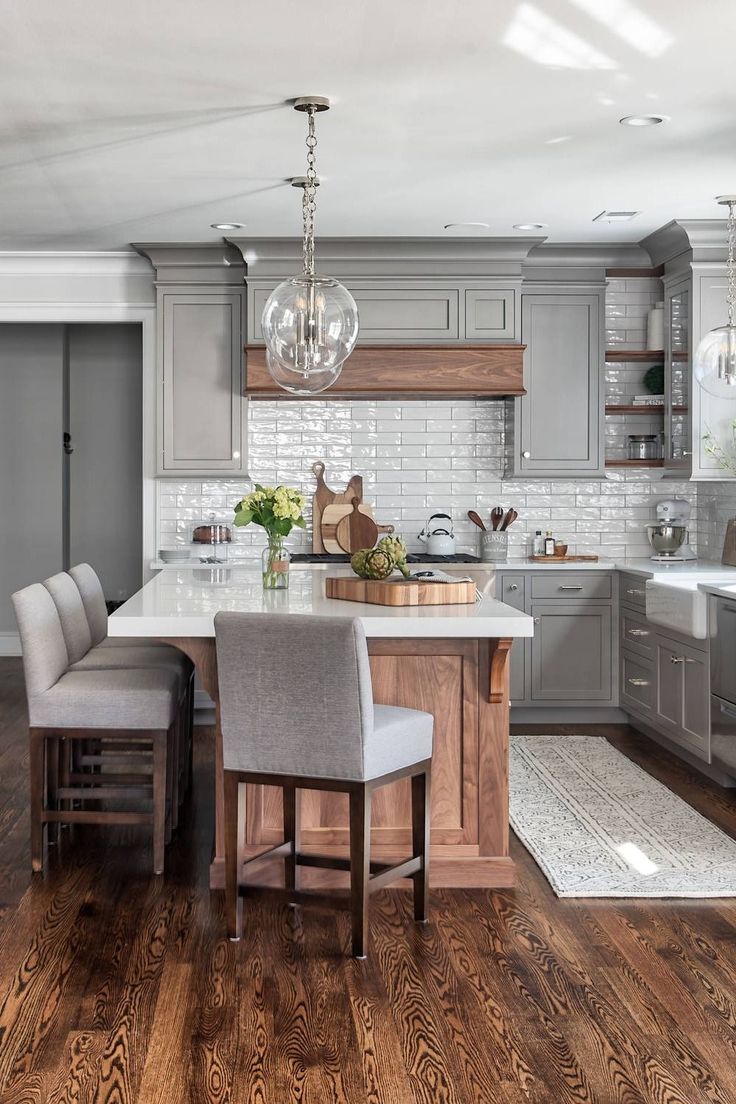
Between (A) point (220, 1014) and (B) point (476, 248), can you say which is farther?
(B) point (476, 248)

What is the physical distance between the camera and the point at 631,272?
6.45m

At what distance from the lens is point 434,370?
6.15 metres

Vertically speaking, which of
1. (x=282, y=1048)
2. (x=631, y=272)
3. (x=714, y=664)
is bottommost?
(x=282, y=1048)

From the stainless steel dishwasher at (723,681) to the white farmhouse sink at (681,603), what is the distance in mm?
68

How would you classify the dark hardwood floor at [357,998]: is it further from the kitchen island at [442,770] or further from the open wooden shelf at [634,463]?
the open wooden shelf at [634,463]

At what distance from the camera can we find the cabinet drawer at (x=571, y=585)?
20.2 ft

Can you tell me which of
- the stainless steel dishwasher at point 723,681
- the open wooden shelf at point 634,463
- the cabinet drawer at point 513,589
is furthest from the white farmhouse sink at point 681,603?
the open wooden shelf at point 634,463

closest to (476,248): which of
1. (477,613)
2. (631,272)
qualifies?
(631,272)

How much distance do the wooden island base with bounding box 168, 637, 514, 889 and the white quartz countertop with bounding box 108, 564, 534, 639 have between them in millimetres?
170

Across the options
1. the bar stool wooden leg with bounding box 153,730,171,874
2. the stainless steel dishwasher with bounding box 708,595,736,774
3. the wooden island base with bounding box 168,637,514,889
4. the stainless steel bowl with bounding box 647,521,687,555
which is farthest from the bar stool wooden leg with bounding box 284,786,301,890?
the stainless steel bowl with bounding box 647,521,687,555

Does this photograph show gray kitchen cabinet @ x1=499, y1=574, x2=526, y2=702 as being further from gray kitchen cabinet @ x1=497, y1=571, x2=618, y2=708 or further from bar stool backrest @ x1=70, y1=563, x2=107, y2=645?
bar stool backrest @ x1=70, y1=563, x2=107, y2=645

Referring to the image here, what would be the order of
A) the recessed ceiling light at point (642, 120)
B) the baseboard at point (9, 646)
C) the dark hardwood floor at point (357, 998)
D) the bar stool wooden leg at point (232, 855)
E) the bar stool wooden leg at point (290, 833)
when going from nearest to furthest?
the dark hardwood floor at point (357, 998) → the bar stool wooden leg at point (232, 855) → the bar stool wooden leg at point (290, 833) → the recessed ceiling light at point (642, 120) → the baseboard at point (9, 646)

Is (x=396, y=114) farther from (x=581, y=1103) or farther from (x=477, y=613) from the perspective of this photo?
(x=581, y=1103)

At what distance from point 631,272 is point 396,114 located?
2819mm
